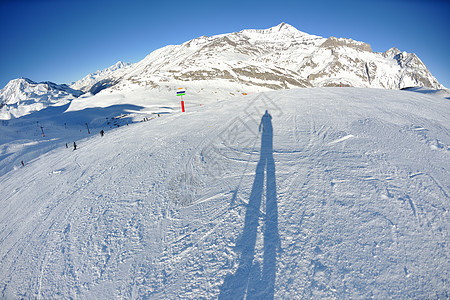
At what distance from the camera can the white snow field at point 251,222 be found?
263 cm

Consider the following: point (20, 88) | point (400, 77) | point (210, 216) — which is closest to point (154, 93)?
point (210, 216)

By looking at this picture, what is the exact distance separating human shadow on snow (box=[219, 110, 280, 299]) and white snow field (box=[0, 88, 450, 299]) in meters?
0.02

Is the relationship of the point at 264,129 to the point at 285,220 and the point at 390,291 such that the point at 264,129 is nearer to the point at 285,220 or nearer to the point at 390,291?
the point at 285,220

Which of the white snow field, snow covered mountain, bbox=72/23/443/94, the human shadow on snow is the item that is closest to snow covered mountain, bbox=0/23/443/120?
snow covered mountain, bbox=72/23/443/94

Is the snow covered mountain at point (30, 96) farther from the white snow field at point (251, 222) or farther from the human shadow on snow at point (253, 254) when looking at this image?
the human shadow on snow at point (253, 254)

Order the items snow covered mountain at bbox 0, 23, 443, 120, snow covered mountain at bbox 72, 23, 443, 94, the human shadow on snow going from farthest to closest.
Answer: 1. snow covered mountain at bbox 72, 23, 443, 94
2. snow covered mountain at bbox 0, 23, 443, 120
3. the human shadow on snow

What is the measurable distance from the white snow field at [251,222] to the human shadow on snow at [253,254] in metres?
0.02

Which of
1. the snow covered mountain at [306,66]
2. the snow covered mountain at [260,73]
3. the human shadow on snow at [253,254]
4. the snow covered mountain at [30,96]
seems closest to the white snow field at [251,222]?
the human shadow on snow at [253,254]

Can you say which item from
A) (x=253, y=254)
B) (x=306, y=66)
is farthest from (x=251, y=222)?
(x=306, y=66)

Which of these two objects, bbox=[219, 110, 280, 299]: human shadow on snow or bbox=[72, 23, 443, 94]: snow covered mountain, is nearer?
bbox=[219, 110, 280, 299]: human shadow on snow

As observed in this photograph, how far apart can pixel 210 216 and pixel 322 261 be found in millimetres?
2239

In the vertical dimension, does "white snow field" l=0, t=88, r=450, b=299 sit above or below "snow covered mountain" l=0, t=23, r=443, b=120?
A: below

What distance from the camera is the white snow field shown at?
8.64ft

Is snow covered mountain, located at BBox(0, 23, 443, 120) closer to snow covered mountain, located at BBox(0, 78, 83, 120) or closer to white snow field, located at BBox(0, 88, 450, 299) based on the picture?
snow covered mountain, located at BBox(0, 78, 83, 120)
